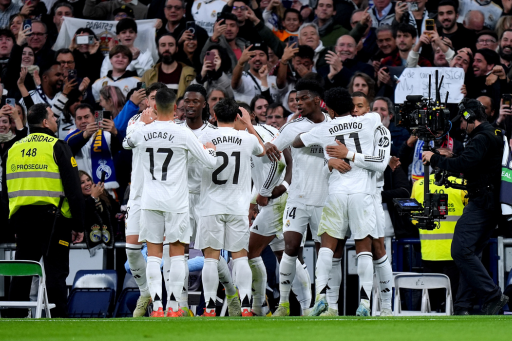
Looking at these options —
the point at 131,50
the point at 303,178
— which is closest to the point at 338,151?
the point at 303,178

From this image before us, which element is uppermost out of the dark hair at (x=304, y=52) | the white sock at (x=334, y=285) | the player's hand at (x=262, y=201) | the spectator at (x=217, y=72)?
the dark hair at (x=304, y=52)

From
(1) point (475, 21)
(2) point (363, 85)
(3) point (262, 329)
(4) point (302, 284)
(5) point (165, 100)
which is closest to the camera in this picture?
(3) point (262, 329)

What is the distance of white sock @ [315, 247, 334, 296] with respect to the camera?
9.52 meters

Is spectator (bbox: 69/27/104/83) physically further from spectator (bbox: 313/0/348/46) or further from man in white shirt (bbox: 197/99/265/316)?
man in white shirt (bbox: 197/99/265/316)

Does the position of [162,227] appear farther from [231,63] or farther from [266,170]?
[231,63]

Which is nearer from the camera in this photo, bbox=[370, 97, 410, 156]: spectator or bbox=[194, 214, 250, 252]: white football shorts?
bbox=[194, 214, 250, 252]: white football shorts

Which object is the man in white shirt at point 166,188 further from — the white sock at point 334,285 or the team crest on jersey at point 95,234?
the team crest on jersey at point 95,234

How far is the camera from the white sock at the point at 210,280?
9805mm

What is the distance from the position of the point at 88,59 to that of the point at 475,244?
815cm

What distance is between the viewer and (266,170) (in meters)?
11.1

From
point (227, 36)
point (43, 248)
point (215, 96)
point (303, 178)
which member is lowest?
point (43, 248)

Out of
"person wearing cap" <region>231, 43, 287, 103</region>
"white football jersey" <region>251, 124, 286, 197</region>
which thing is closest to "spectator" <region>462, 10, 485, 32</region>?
"person wearing cap" <region>231, 43, 287, 103</region>

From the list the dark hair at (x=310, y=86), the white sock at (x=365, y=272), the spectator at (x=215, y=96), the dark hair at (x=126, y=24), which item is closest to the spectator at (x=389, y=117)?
the spectator at (x=215, y=96)

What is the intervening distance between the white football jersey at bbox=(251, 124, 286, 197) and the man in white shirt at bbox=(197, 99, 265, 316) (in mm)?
639
